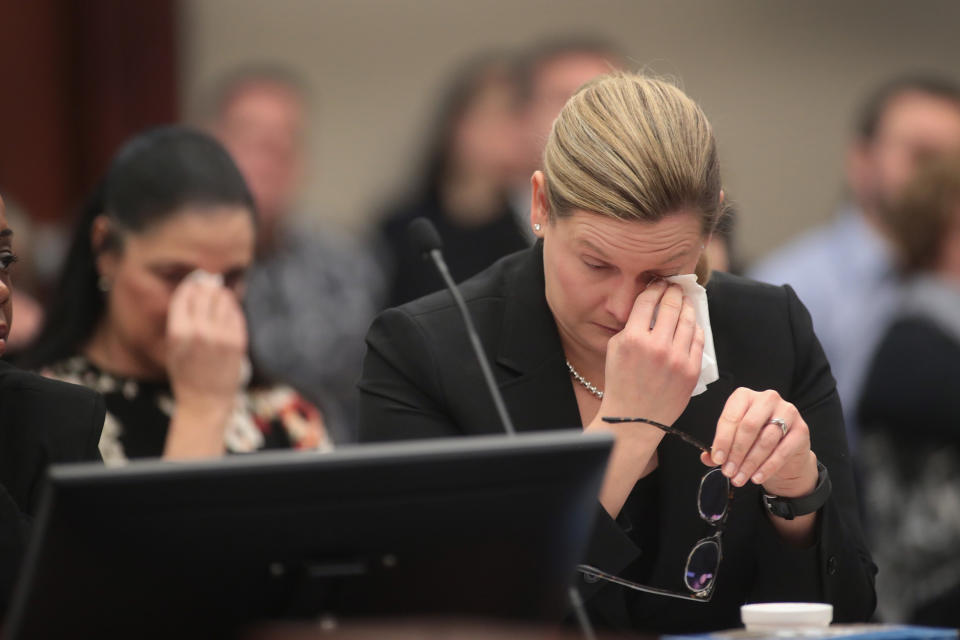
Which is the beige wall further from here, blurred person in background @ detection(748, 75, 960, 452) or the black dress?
the black dress

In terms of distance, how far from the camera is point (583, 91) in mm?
2012

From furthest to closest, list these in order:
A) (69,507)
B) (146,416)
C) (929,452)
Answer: (929,452) < (146,416) < (69,507)

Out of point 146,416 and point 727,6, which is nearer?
point 146,416

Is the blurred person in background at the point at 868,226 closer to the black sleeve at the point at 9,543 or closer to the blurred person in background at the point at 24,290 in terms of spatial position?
the blurred person in background at the point at 24,290

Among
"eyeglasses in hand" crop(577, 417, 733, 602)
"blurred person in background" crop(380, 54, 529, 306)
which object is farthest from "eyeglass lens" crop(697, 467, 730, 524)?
"blurred person in background" crop(380, 54, 529, 306)

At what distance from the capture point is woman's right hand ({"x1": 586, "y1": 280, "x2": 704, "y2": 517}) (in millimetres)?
1849

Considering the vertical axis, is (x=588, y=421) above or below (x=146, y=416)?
above

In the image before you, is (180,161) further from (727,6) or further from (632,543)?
(727,6)

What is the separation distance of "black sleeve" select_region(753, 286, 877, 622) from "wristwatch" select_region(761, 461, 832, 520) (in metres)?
0.04

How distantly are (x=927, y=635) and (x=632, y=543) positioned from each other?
38cm

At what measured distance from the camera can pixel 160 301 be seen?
265 cm

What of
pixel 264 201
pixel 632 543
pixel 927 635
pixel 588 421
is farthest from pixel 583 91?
pixel 264 201

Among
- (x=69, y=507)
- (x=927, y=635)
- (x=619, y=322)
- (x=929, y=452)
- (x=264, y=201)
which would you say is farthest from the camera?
(x=264, y=201)

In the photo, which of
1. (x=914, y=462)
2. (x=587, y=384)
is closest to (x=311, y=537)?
(x=587, y=384)
